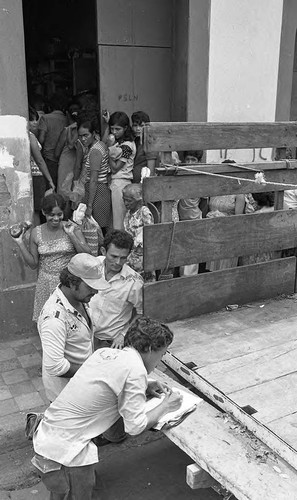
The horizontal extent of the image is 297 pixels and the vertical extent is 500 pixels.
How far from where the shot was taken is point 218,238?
3508mm

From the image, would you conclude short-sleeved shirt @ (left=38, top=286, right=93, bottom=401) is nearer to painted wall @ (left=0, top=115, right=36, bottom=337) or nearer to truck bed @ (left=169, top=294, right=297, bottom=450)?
truck bed @ (left=169, top=294, right=297, bottom=450)

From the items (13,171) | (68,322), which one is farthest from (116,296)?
(13,171)

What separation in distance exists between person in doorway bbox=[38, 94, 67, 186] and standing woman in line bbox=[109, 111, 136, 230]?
0.69 metres

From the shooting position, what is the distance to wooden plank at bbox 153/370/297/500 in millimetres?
2148

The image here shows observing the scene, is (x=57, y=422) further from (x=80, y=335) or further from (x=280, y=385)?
(x=280, y=385)

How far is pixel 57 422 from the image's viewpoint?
2553 millimetres

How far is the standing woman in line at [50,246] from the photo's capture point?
405 centimetres

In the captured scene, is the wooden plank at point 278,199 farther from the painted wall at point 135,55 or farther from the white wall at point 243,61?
the painted wall at point 135,55

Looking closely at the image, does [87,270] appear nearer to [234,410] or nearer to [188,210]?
[234,410]

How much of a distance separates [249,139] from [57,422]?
213 centimetres

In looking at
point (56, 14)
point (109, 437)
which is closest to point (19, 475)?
point (109, 437)

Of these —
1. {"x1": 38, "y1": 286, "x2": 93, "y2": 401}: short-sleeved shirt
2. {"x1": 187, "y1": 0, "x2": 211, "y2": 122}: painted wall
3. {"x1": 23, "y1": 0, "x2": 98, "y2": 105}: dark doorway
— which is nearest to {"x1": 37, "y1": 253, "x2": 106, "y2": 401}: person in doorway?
{"x1": 38, "y1": 286, "x2": 93, "y2": 401}: short-sleeved shirt

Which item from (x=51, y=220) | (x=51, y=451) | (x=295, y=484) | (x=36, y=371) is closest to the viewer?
(x=295, y=484)

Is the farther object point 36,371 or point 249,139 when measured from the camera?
point 36,371
